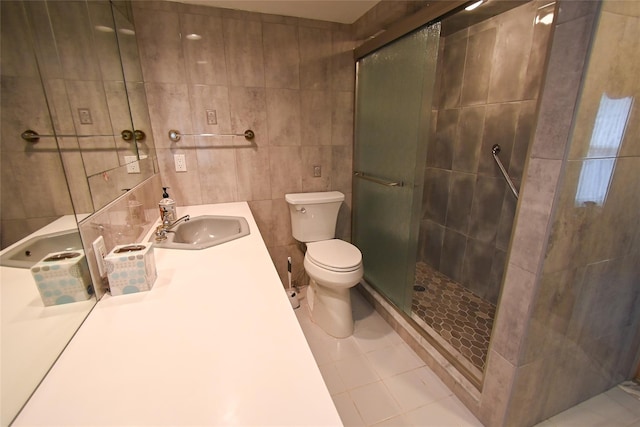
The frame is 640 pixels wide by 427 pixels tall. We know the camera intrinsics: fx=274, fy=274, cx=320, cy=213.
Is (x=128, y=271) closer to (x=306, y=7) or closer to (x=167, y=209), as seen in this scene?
(x=167, y=209)

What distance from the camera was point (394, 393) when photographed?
4.70 ft

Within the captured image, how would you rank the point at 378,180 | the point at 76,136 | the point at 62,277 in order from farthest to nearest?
the point at 378,180 < the point at 76,136 < the point at 62,277

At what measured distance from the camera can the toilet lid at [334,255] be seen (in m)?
1.73

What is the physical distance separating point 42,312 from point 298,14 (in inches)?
81.2

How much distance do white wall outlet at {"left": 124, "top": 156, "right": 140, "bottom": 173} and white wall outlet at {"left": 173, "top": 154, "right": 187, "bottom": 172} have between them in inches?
17.2

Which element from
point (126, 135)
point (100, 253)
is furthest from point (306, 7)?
point (100, 253)

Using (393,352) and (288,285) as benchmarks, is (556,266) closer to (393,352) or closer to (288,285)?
(393,352)

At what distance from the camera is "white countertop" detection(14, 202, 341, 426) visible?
1.70 feet

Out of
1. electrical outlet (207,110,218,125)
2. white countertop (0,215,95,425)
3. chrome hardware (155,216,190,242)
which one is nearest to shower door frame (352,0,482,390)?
electrical outlet (207,110,218,125)

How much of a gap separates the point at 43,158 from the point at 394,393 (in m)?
1.69

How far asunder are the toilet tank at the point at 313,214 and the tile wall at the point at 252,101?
0.45 ft

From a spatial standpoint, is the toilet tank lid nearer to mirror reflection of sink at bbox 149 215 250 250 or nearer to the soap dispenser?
mirror reflection of sink at bbox 149 215 250 250

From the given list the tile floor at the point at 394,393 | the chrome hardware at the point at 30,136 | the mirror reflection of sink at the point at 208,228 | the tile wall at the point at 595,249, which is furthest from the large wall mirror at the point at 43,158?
the tile wall at the point at 595,249

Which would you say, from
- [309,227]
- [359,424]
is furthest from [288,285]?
[359,424]
